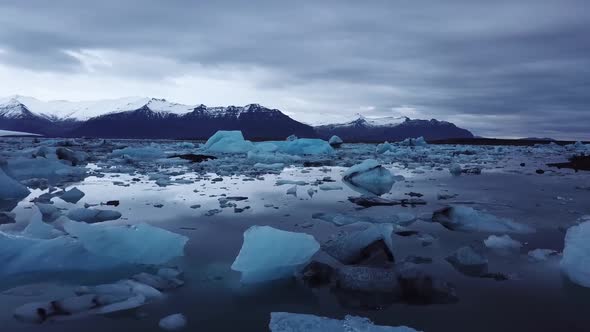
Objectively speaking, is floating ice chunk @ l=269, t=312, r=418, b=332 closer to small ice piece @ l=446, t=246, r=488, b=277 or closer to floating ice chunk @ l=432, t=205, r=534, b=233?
small ice piece @ l=446, t=246, r=488, b=277

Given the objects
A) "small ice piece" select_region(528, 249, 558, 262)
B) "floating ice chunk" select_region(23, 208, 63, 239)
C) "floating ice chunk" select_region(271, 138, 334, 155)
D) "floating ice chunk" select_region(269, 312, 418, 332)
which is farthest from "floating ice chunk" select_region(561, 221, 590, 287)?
"floating ice chunk" select_region(271, 138, 334, 155)

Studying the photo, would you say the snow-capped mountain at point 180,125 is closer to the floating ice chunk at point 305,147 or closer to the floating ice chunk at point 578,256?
the floating ice chunk at point 305,147

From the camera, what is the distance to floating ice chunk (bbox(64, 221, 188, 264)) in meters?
2.75

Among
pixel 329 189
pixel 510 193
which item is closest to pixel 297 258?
pixel 329 189

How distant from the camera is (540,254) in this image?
2979mm

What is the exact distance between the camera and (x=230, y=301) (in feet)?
7.17

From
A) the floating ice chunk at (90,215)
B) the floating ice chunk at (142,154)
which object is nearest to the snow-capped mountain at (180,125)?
the floating ice chunk at (142,154)

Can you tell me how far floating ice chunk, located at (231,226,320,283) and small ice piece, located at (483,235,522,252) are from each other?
1539 mm

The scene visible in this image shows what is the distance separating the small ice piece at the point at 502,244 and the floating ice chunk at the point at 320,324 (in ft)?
6.02

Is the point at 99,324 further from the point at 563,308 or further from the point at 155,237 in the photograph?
the point at 563,308

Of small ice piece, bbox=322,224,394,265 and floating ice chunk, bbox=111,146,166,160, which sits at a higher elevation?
small ice piece, bbox=322,224,394,265

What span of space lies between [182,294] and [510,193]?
5.97 m

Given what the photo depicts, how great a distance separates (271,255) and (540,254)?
1976mm

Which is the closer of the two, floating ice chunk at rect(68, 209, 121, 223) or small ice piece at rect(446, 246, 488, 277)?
small ice piece at rect(446, 246, 488, 277)
